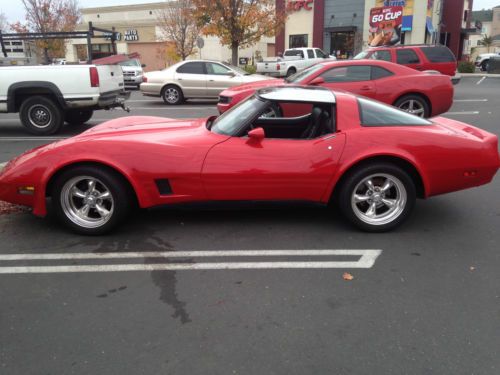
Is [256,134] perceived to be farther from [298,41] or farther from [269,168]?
[298,41]

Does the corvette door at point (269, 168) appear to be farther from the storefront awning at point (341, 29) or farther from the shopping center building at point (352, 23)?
the storefront awning at point (341, 29)

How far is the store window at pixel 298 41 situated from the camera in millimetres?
36312

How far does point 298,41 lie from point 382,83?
1143 inches

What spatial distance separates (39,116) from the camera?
941 cm

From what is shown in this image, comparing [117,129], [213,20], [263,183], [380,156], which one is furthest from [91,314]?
[213,20]

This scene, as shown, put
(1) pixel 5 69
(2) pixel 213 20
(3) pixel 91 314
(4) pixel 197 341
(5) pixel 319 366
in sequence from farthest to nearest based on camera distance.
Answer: (2) pixel 213 20, (1) pixel 5 69, (3) pixel 91 314, (4) pixel 197 341, (5) pixel 319 366

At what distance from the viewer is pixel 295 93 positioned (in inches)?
173

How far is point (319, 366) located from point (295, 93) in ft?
8.91

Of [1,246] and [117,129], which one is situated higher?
[117,129]

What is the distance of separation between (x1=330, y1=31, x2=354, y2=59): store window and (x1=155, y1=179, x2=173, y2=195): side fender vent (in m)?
33.6

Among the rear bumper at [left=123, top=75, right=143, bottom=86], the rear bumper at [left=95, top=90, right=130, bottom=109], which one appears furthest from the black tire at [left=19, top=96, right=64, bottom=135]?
the rear bumper at [left=123, top=75, right=143, bottom=86]

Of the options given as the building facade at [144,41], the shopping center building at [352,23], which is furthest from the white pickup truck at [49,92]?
the building facade at [144,41]

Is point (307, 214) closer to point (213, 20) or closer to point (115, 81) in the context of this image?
point (115, 81)

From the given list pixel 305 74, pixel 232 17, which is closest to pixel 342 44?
pixel 232 17
